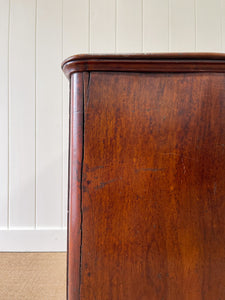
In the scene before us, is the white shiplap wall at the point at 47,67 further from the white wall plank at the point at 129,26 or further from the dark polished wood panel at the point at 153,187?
the dark polished wood panel at the point at 153,187

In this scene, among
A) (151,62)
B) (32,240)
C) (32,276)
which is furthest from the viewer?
(32,240)

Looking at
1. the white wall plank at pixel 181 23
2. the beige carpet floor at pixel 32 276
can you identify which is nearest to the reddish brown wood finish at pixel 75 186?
the beige carpet floor at pixel 32 276

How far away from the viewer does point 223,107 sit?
1.71 ft

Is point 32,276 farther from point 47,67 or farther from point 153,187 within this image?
point 47,67

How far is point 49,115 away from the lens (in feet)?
3.99

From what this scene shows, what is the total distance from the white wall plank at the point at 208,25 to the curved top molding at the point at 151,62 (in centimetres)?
87

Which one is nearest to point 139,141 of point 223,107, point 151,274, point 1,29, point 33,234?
point 223,107

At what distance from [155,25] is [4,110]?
1003 millimetres

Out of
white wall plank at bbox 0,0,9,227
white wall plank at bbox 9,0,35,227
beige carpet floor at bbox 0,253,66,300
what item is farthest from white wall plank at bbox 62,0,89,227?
beige carpet floor at bbox 0,253,66,300

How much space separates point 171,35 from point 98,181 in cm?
110

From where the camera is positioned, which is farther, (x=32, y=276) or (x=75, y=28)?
(x=75, y=28)

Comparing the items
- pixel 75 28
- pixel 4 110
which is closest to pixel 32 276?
pixel 4 110

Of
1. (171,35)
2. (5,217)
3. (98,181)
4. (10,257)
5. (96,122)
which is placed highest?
(171,35)

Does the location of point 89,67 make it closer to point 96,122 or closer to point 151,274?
point 96,122
